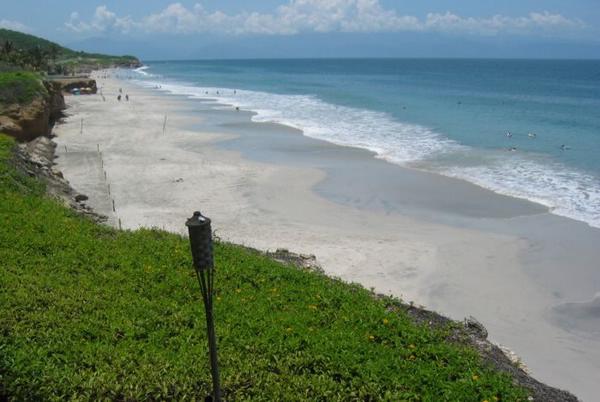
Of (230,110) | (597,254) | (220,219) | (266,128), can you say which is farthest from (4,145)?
(230,110)

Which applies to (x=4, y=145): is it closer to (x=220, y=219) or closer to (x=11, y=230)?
(x=220, y=219)

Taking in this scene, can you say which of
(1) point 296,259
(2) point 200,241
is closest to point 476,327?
(1) point 296,259

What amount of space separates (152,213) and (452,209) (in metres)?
11.4

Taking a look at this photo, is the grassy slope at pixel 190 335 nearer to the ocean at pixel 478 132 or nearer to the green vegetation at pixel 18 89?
the ocean at pixel 478 132

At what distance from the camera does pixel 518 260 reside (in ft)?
52.2

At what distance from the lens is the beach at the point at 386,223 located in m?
12.7

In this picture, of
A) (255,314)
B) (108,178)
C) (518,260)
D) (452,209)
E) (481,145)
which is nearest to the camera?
(255,314)

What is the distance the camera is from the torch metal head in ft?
17.1

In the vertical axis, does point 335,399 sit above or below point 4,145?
below

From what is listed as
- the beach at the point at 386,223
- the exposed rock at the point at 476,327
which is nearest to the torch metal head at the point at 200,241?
the exposed rock at the point at 476,327

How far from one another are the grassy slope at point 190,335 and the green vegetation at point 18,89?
21386mm

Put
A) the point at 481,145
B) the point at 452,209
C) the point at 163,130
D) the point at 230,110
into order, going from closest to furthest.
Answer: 1. the point at 452,209
2. the point at 481,145
3. the point at 163,130
4. the point at 230,110

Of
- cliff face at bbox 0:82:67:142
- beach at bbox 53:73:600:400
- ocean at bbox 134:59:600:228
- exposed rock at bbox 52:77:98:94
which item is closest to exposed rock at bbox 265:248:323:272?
beach at bbox 53:73:600:400

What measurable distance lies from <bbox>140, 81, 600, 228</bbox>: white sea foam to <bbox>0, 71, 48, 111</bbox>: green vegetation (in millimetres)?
17585
